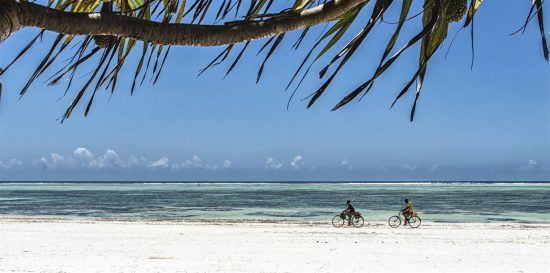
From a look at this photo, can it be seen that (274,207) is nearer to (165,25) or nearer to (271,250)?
(271,250)

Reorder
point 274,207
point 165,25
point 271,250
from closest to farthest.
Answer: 1. point 165,25
2. point 271,250
3. point 274,207

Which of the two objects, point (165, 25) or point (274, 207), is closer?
point (165, 25)

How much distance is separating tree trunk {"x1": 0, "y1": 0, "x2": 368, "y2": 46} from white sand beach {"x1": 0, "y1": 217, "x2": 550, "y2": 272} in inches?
438

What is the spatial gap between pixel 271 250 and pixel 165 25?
1483 cm

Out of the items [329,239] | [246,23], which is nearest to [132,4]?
[246,23]

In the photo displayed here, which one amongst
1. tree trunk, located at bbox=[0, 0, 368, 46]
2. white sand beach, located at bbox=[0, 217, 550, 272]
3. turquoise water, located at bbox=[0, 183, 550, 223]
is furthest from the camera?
turquoise water, located at bbox=[0, 183, 550, 223]

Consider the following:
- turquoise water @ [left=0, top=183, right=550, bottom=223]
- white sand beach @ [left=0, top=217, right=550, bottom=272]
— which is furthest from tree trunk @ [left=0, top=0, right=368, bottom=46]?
turquoise water @ [left=0, top=183, right=550, bottom=223]

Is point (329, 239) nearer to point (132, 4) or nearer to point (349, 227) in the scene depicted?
point (349, 227)

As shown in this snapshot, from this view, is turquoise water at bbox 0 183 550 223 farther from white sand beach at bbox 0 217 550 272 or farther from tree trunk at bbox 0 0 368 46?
tree trunk at bbox 0 0 368 46

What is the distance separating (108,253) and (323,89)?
1509 centimetres

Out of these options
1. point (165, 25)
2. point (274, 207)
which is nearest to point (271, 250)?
point (165, 25)

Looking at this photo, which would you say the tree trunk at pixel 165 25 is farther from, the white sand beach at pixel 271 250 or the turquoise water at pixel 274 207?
the turquoise water at pixel 274 207

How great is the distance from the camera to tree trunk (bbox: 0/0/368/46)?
4.05 feet

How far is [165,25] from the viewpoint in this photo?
1.36 metres
